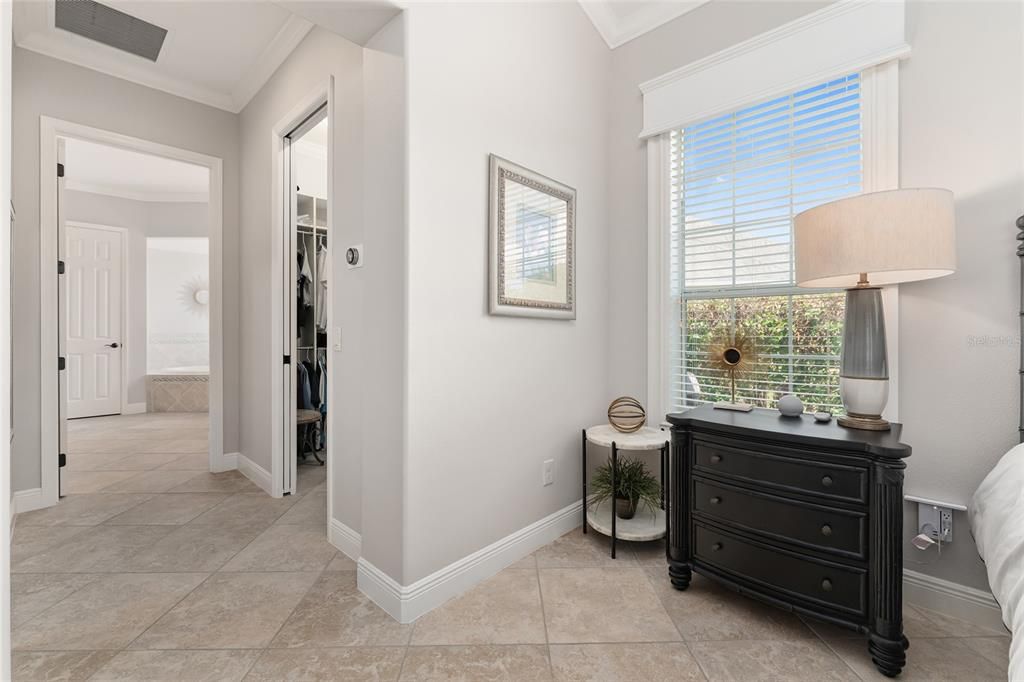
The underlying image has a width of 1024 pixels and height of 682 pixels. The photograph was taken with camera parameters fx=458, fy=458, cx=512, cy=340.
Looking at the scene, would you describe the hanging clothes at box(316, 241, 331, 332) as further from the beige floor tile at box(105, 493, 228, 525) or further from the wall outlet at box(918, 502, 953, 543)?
the wall outlet at box(918, 502, 953, 543)

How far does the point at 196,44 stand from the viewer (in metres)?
2.88

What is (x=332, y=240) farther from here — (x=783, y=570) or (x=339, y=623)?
(x=783, y=570)

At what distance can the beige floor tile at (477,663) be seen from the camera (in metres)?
1.44

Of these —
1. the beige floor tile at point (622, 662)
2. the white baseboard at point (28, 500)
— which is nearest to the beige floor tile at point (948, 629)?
the beige floor tile at point (622, 662)

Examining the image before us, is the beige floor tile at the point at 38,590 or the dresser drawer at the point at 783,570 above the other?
the dresser drawer at the point at 783,570

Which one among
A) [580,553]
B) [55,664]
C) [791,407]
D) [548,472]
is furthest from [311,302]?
[791,407]

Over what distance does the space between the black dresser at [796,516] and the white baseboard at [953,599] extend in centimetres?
52

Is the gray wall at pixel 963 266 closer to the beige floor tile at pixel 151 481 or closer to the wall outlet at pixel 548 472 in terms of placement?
the wall outlet at pixel 548 472

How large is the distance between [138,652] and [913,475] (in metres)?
2.92

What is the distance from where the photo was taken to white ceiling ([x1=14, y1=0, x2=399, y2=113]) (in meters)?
2.57

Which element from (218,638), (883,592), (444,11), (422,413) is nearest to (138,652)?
(218,638)

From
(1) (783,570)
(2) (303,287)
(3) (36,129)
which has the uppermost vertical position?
(3) (36,129)

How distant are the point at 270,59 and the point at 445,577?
328cm

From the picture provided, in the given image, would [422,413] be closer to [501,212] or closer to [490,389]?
[490,389]
